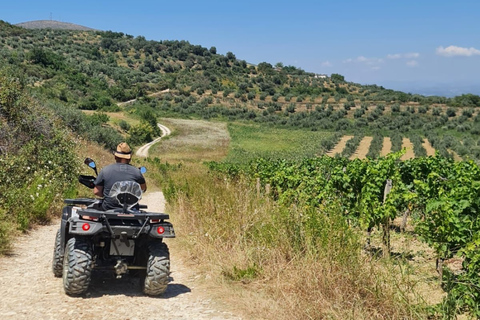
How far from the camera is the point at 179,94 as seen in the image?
9394 cm

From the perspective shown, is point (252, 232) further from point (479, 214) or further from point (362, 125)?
point (362, 125)

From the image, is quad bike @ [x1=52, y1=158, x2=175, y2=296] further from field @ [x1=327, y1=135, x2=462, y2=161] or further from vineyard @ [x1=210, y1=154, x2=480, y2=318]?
field @ [x1=327, y1=135, x2=462, y2=161]

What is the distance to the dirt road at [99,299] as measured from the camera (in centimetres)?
534

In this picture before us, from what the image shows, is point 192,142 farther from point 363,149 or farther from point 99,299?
point 99,299

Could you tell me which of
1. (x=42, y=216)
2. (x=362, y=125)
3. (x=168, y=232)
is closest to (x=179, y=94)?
(x=362, y=125)

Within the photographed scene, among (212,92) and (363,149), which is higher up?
(212,92)

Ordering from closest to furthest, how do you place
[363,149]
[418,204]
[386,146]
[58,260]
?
[58,260]
[418,204]
[386,146]
[363,149]

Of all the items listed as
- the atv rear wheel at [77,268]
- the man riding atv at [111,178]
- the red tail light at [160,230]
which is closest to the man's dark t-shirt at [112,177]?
the man riding atv at [111,178]

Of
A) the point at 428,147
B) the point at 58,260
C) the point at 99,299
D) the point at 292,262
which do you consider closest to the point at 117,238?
the point at 99,299

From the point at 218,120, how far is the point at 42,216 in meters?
70.7

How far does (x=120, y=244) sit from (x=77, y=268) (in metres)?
0.56

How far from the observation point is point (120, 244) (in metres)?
5.79

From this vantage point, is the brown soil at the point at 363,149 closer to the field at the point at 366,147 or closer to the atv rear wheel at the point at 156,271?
the field at the point at 366,147

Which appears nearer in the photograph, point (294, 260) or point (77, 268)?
point (77, 268)
